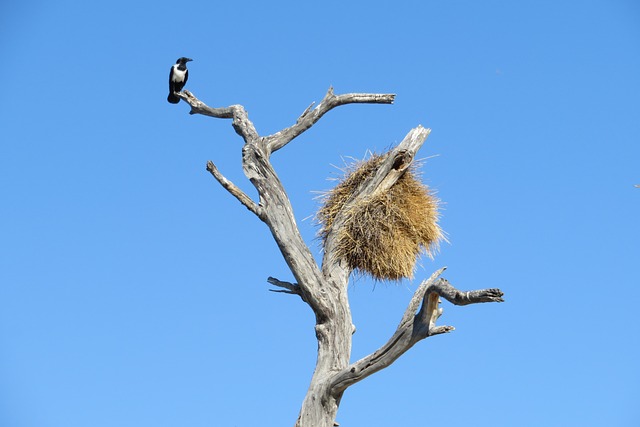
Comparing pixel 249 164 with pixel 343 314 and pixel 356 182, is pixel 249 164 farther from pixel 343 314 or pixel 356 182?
pixel 343 314

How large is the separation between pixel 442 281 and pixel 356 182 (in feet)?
5.23

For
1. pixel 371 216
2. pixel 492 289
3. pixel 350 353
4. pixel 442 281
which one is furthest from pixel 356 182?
pixel 492 289

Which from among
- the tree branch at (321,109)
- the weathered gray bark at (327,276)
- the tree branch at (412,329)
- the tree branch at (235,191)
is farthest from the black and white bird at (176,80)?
the tree branch at (412,329)

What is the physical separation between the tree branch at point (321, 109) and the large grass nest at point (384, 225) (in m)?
0.48

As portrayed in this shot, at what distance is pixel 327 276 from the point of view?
17.6 feet

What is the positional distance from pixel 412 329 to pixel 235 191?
1.57 metres

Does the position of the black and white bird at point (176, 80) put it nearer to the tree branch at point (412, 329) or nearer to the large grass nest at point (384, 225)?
the large grass nest at point (384, 225)

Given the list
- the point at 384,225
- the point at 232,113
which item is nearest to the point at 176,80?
the point at 232,113

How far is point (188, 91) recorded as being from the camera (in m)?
6.43

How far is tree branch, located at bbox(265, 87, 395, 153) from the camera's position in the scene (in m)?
5.79

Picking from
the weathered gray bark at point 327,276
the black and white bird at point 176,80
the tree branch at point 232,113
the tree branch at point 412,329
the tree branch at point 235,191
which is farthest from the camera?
the black and white bird at point 176,80

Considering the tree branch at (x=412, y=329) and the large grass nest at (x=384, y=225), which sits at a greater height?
the large grass nest at (x=384, y=225)

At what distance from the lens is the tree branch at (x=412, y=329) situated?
4.29 metres

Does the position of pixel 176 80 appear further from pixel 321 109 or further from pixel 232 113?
pixel 321 109
